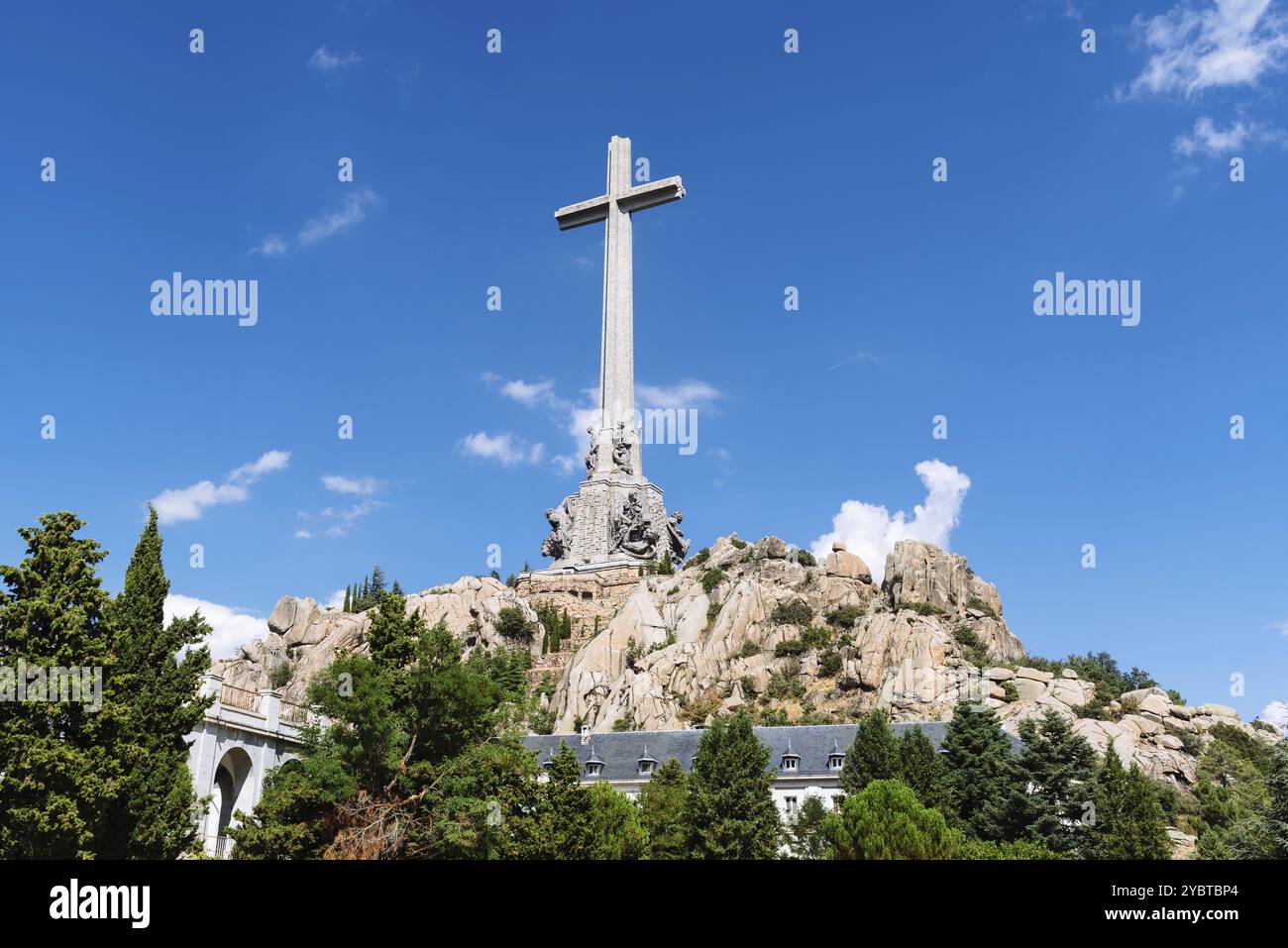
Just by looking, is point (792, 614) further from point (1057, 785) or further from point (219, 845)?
point (219, 845)

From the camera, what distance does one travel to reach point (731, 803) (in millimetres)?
49031

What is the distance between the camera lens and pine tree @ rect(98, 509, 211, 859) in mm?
31000

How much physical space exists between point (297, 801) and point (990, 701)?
167 ft

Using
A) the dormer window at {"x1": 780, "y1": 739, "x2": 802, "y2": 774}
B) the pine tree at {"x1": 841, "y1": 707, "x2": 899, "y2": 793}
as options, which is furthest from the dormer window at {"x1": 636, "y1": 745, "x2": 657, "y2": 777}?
the pine tree at {"x1": 841, "y1": 707, "x2": 899, "y2": 793}

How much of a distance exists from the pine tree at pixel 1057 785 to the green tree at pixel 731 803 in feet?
38.1

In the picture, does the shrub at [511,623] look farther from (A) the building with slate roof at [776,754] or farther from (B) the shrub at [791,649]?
(B) the shrub at [791,649]

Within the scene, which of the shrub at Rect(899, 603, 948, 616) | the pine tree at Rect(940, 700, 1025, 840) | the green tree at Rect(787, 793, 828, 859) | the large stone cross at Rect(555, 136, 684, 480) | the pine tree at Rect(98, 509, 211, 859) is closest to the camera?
the pine tree at Rect(98, 509, 211, 859)

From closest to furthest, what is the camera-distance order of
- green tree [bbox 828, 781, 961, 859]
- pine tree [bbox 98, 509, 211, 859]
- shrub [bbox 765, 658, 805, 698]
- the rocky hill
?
pine tree [bbox 98, 509, 211, 859] < green tree [bbox 828, 781, 961, 859] < the rocky hill < shrub [bbox 765, 658, 805, 698]

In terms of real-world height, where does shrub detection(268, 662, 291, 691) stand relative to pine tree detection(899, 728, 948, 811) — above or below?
above

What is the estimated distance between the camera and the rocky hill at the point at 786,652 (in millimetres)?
73375

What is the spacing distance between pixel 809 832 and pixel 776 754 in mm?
11347

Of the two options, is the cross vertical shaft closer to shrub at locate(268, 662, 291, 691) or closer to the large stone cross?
the large stone cross

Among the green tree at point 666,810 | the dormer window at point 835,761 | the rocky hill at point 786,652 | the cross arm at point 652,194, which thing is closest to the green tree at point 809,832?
the dormer window at point 835,761

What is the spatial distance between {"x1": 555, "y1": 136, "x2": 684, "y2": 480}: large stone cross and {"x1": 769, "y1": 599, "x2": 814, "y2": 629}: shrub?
755 inches
